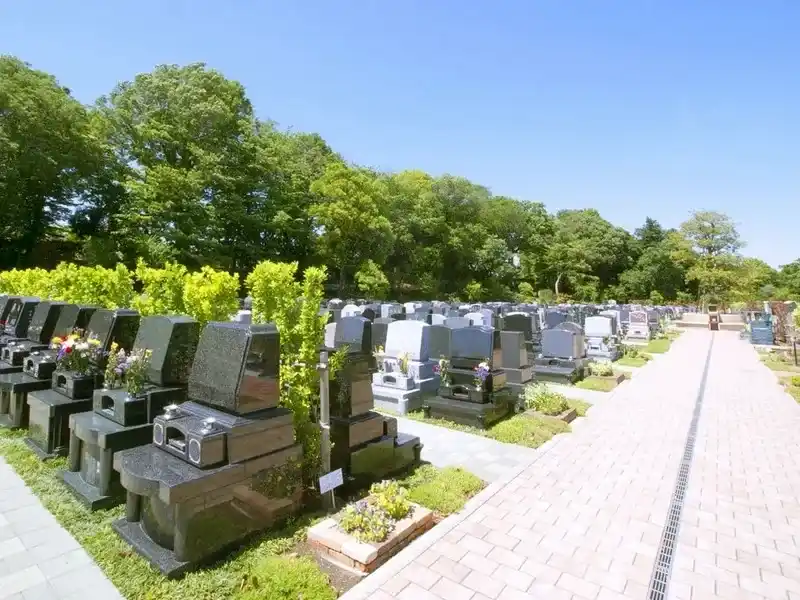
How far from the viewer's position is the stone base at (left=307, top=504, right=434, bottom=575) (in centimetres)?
368

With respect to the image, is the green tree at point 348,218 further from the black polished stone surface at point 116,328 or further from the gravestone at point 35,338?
the black polished stone surface at point 116,328

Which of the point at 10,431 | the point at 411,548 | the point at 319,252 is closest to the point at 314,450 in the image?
the point at 411,548

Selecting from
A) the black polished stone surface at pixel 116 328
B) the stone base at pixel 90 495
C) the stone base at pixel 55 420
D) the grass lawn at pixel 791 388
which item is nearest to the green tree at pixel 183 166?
the black polished stone surface at pixel 116 328

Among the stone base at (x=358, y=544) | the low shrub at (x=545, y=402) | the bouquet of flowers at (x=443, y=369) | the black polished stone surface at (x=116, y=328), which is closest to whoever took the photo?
the stone base at (x=358, y=544)

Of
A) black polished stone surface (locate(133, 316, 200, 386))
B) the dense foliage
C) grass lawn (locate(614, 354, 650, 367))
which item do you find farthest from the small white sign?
grass lawn (locate(614, 354, 650, 367))

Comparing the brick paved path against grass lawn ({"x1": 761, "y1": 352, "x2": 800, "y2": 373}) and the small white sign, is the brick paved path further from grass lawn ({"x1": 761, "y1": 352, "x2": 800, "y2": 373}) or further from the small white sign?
grass lawn ({"x1": 761, "y1": 352, "x2": 800, "y2": 373})

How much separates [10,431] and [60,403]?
5.94 feet

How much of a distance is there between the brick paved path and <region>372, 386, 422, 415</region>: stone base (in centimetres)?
297

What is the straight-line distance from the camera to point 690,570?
3773mm

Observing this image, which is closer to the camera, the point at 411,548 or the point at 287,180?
the point at 411,548

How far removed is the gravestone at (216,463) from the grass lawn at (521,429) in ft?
12.8

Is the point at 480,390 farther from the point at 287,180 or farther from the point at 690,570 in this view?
the point at 287,180

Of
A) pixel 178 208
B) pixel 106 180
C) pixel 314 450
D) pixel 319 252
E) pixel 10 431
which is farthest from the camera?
pixel 319 252

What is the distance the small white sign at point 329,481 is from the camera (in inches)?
173
